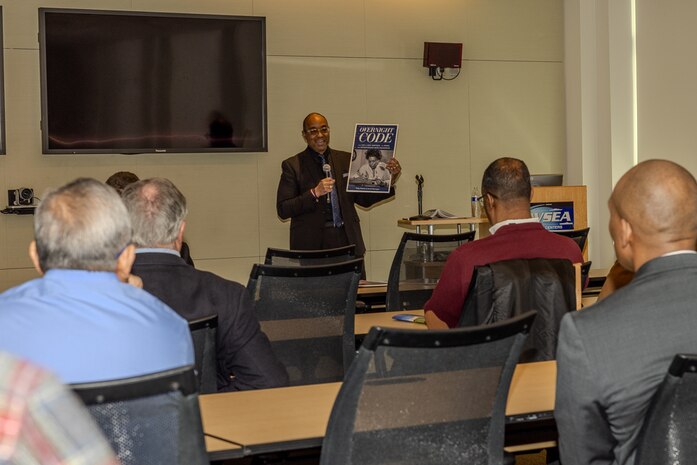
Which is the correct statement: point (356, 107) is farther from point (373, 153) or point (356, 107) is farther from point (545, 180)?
point (545, 180)

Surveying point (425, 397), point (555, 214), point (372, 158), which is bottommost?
point (425, 397)

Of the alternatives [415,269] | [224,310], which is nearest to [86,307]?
[224,310]

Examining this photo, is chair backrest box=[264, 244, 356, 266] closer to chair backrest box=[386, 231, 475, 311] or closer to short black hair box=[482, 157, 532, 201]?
chair backrest box=[386, 231, 475, 311]

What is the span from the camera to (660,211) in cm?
227

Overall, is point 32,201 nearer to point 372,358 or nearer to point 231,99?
point 231,99

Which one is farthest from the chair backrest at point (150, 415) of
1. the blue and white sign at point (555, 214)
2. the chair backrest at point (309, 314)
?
the blue and white sign at point (555, 214)

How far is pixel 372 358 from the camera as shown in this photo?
1988 mm

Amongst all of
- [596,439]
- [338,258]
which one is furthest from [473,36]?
[596,439]

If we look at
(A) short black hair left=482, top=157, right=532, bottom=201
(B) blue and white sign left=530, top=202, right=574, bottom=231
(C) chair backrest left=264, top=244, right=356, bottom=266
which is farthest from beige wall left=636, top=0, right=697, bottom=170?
(A) short black hair left=482, top=157, right=532, bottom=201

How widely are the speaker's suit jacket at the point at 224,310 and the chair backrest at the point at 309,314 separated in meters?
0.50

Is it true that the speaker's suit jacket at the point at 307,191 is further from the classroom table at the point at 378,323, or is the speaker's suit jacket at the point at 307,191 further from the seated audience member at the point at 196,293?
the seated audience member at the point at 196,293

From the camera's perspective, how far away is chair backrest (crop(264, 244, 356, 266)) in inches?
188

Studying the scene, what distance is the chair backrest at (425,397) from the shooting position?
2.02 metres

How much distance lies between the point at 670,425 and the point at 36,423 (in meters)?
1.48
